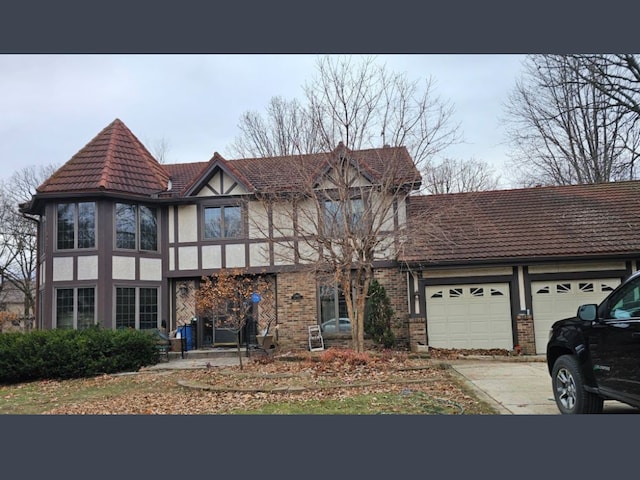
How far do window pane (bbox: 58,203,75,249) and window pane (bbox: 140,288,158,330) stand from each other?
268 centimetres

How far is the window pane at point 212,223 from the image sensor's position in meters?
18.5


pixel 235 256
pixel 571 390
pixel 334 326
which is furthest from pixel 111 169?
pixel 571 390

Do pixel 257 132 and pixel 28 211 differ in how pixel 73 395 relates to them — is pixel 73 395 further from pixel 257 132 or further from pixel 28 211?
pixel 28 211

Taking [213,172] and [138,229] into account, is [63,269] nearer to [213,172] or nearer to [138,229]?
[138,229]

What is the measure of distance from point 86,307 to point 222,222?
4.88m

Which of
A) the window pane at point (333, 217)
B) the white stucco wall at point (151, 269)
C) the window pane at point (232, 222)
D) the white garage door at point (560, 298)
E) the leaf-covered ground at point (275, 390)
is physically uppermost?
the window pane at point (232, 222)

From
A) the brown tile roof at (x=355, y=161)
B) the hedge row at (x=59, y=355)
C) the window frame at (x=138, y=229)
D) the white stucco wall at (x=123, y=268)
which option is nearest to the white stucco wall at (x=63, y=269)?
the white stucco wall at (x=123, y=268)

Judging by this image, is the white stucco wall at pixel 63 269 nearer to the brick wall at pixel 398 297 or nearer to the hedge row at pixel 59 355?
the hedge row at pixel 59 355

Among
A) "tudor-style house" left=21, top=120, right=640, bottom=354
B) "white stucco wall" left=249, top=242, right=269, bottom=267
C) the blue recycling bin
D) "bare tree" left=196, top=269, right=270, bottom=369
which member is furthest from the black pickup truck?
the blue recycling bin

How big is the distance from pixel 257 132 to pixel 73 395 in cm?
831

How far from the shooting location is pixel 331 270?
1504 cm

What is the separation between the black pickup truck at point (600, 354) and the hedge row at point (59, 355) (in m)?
11.3

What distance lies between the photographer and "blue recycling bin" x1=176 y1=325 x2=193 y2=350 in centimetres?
1775

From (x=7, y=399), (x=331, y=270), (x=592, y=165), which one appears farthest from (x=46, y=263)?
(x=592, y=165)
